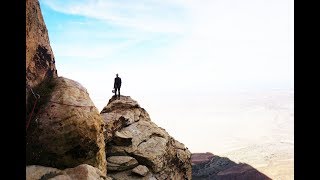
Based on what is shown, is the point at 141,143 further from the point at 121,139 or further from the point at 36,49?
the point at 36,49

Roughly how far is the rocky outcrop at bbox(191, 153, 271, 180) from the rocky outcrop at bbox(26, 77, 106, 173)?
7866 centimetres

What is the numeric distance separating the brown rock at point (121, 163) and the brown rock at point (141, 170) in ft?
1.46

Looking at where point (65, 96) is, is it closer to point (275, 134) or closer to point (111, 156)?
point (111, 156)

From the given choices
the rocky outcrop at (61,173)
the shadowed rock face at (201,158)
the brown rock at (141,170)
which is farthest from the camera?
the shadowed rock face at (201,158)

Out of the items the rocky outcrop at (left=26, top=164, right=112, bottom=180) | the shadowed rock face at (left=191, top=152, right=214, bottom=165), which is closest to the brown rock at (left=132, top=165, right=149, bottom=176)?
the rocky outcrop at (left=26, top=164, right=112, bottom=180)

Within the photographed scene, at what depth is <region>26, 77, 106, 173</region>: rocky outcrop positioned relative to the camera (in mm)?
16703

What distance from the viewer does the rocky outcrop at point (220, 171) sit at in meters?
96.4

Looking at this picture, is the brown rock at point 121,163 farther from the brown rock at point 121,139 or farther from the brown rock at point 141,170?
the brown rock at point 121,139

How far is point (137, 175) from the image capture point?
24406 millimetres

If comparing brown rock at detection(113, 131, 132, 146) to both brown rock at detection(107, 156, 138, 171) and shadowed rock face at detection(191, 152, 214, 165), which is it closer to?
brown rock at detection(107, 156, 138, 171)

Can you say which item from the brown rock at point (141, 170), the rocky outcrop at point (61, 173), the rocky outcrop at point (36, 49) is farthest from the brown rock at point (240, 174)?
the rocky outcrop at point (61, 173)

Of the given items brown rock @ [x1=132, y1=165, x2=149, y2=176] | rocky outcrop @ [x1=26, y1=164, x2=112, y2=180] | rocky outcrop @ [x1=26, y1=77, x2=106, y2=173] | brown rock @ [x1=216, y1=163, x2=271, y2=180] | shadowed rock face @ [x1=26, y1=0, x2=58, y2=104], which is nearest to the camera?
rocky outcrop @ [x1=26, y1=164, x2=112, y2=180]

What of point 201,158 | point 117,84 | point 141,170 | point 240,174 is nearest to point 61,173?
point 141,170

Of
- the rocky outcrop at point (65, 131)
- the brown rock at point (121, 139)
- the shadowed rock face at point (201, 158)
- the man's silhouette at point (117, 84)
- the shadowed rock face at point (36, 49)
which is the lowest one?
the shadowed rock face at point (201, 158)
